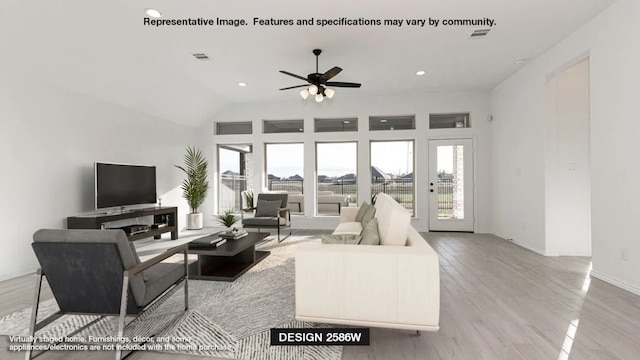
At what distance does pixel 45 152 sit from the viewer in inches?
149

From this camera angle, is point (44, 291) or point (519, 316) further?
point (44, 291)

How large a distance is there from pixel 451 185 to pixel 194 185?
5.76m

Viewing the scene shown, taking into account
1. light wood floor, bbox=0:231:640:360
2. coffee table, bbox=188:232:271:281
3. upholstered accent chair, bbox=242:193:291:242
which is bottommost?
light wood floor, bbox=0:231:640:360

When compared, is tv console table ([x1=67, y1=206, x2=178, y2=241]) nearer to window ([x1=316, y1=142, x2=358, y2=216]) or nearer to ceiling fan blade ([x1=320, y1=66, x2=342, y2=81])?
window ([x1=316, y1=142, x2=358, y2=216])

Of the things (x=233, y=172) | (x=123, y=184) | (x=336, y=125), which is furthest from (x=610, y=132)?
(x=233, y=172)

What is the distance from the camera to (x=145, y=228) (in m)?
4.80

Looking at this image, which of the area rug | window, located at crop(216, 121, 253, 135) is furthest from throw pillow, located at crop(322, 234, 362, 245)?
window, located at crop(216, 121, 253, 135)

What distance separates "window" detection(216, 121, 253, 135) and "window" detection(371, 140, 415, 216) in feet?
10.4

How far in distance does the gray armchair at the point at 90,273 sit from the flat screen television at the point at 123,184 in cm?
303

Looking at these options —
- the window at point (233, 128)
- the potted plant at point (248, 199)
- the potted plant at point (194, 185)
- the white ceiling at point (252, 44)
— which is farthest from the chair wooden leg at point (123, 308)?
the window at point (233, 128)

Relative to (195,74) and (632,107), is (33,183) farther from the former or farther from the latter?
(632,107)

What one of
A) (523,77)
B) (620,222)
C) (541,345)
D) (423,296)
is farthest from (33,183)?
(523,77)

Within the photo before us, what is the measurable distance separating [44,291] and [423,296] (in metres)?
3.73

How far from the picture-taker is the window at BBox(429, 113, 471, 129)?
20.8 feet
